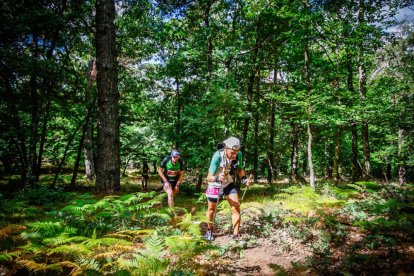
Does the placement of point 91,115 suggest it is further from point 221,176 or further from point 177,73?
point 221,176

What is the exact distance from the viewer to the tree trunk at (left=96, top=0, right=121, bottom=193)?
846 cm

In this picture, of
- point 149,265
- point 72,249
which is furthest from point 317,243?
point 72,249

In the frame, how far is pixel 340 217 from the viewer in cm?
596

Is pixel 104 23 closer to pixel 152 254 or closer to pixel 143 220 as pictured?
pixel 143 220

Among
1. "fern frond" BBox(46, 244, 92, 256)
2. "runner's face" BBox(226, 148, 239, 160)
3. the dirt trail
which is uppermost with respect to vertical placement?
"runner's face" BBox(226, 148, 239, 160)

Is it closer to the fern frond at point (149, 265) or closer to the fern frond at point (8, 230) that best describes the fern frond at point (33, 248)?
the fern frond at point (8, 230)

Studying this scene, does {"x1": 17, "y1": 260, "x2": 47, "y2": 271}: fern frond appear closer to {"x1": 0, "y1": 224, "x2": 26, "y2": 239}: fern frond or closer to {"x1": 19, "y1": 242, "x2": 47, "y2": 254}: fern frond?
{"x1": 19, "y1": 242, "x2": 47, "y2": 254}: fern frond

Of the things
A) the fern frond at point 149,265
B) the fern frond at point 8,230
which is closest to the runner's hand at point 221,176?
the fern frond at point 149,265

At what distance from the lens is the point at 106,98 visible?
8.51 m

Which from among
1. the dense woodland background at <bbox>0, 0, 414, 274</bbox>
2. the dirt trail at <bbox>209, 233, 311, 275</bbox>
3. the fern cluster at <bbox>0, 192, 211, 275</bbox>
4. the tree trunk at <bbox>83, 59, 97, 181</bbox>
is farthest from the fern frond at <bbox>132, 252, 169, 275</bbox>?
the tree trunk at <bbox>83, 59, 97, 181</bbox>

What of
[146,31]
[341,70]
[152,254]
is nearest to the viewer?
[152,254]

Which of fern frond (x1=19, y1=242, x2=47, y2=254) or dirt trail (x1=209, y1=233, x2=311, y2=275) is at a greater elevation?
fern frond (x1=19, y1=242, x2=47, y2=254)

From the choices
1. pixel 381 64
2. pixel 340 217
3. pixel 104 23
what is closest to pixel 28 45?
pixel 104 23

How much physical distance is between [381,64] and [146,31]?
15.7 metres
